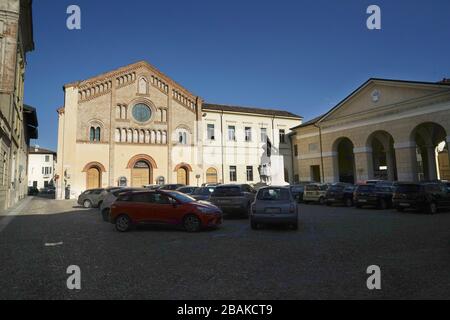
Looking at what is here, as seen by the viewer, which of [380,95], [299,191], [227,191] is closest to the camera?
[227,191]

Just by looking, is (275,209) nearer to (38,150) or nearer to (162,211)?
(162,211)

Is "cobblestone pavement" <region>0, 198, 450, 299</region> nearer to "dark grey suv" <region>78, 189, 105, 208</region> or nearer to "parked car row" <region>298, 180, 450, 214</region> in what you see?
"parked car row" <region>298, 180, 450, 214</region>

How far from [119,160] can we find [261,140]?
760 inches

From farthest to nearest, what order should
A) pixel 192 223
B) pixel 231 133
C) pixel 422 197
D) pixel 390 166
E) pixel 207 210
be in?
1. pixel 231 133
2. pixel 390 166
3. pixel 422 197
4. pixel 207 210
5. pixel 192 223

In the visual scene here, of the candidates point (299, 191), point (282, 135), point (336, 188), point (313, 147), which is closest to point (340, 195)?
point (336, 188)

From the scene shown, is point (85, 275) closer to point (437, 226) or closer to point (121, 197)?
point (121, 197)

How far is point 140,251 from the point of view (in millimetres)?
8320

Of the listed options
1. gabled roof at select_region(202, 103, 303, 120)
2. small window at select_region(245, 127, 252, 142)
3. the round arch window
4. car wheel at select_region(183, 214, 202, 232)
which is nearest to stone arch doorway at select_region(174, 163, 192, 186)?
the round arch window

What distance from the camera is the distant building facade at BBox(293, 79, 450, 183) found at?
29156mm

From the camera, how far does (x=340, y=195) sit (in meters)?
22.4

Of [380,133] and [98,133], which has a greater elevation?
[98,133]

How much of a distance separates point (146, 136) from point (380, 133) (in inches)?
1054
